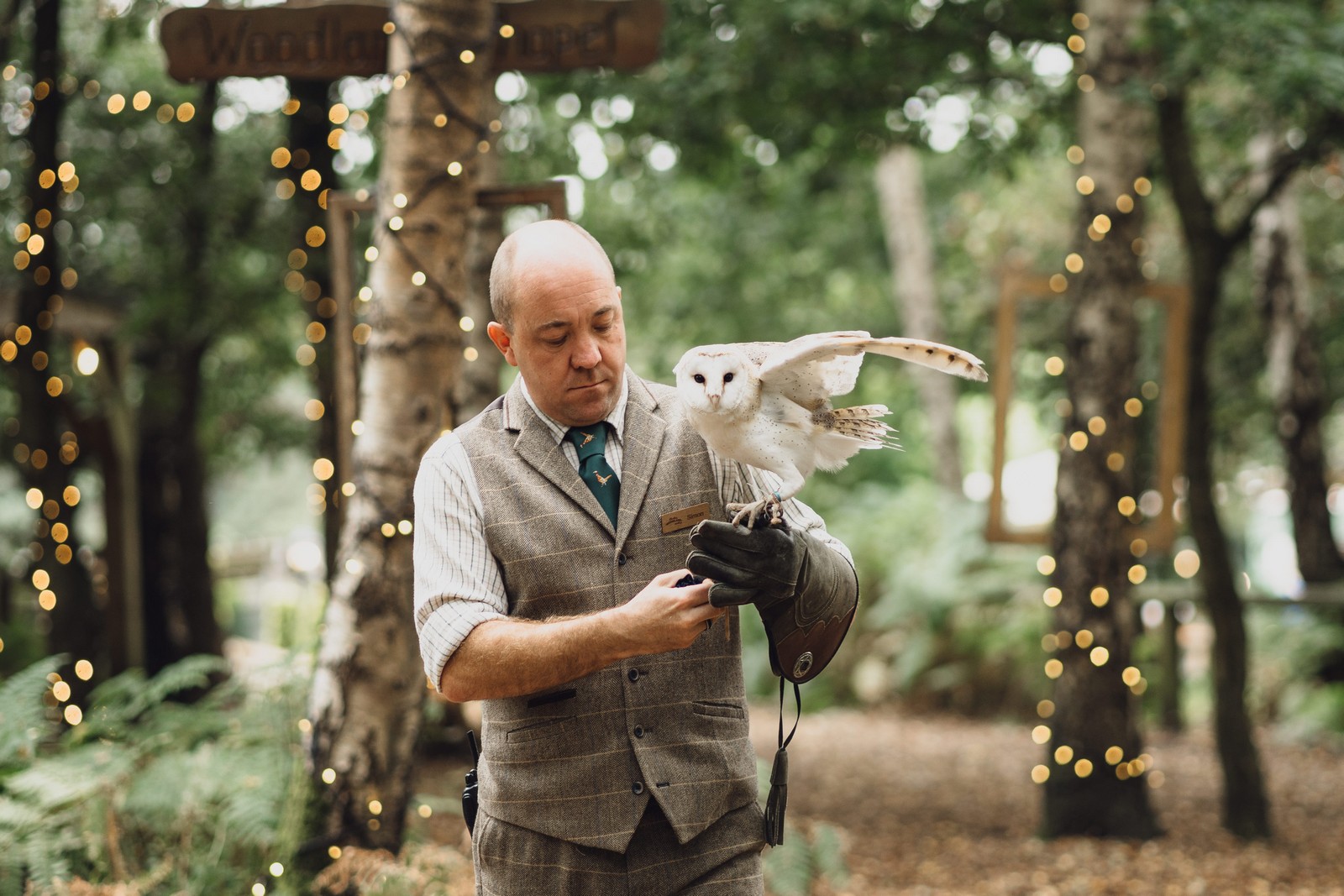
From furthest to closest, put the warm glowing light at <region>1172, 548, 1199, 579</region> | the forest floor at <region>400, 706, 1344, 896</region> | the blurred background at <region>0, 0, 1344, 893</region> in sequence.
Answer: the warm glowing light at <region>1172, 548, 1199, 579</region>
the forest floor at <region>400, 706, 1344, 896</region>
the blurred background at <region>0, 0, 1344, 893</region>

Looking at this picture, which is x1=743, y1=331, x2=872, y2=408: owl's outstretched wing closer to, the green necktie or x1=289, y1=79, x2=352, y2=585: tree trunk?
the green necktie

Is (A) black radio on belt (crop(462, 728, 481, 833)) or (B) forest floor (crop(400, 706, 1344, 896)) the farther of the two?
(B) forest floor (crop(400, 706, 1344, 896))

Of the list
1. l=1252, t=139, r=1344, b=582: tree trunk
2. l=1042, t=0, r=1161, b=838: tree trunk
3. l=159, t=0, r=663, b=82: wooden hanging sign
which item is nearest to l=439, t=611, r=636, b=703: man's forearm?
l=159, t=0, r=663, b=82: wooden hanging sign

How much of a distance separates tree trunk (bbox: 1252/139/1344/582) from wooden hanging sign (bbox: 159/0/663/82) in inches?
273

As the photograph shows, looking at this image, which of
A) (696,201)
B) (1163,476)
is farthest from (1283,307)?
(696,201)

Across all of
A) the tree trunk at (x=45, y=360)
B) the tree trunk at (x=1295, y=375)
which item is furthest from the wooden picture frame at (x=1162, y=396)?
the tree trunk at (x=45, y=360)

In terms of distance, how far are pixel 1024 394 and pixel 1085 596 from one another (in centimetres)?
602

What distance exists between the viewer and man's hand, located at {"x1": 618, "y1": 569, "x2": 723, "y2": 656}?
6.06 feet

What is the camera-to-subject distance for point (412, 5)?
395cm

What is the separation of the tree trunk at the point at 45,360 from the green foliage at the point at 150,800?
210 cm

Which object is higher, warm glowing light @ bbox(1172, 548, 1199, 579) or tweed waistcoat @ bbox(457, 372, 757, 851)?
tweed waistcoat @ bbox(457, 372, 757, 851)

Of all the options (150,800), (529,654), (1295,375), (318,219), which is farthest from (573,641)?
(1295,375)

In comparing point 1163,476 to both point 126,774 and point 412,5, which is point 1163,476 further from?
point 126,774

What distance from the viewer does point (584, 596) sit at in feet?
6.85
